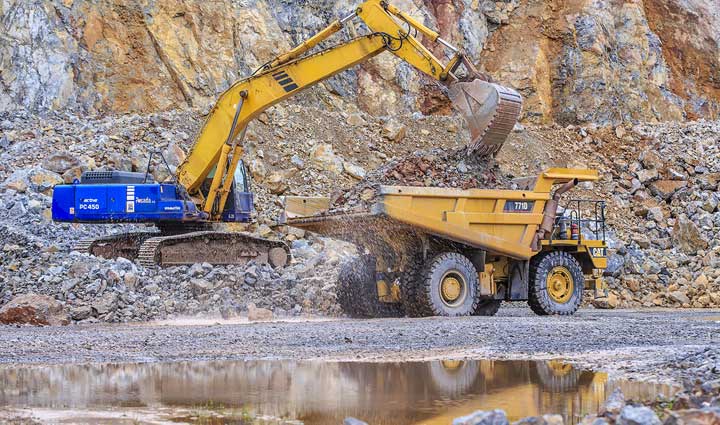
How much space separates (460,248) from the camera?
1385 centimetres

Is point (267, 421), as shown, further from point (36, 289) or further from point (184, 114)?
point (184, 114)

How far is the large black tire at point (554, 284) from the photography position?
46.8 ft

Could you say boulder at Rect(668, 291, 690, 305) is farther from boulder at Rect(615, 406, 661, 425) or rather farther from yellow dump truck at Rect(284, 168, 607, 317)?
boulder at Rect(615, 406, 661, 425)

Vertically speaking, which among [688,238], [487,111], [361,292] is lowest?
[361,292]

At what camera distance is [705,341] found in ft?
31.8

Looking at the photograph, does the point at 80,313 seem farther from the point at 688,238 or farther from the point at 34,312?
the point at 688,238

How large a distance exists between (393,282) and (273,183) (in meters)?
11.2

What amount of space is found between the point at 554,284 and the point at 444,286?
2.08 metres

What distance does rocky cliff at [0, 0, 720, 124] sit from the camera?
90.1 ft

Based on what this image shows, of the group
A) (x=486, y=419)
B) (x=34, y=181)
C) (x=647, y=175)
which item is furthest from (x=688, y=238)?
(x=486, y=419)

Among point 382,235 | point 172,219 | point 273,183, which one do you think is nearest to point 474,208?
point 382,235

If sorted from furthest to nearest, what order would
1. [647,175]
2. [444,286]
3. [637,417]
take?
[647,175] < [444,286] < [637,417]

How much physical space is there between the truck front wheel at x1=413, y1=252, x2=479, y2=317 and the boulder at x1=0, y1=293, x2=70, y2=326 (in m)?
4.75

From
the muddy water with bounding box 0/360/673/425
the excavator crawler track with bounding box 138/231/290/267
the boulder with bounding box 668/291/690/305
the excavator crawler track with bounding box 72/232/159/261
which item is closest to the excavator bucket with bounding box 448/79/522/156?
the excavator crawler track with bounding box 138/231/290/267
